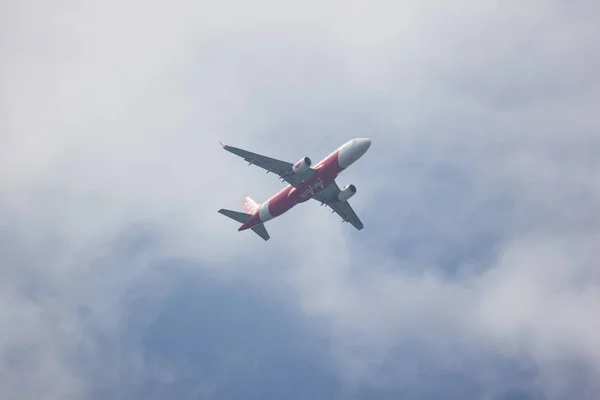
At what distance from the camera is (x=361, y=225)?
342 ft

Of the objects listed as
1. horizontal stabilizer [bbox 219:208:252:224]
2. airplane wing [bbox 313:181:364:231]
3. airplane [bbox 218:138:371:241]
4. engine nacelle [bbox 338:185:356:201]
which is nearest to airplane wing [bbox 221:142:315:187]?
airplane [bbox 218:138:371:241]

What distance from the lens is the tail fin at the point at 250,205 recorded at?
105 m

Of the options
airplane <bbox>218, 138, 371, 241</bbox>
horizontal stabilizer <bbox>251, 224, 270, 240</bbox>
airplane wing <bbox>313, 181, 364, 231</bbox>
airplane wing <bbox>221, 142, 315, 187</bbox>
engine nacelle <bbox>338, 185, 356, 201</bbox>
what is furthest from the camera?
horizontal stabilizer <bbox>251, 224, 270, 240</bbox>

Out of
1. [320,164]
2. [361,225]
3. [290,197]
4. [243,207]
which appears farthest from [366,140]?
[243,207]

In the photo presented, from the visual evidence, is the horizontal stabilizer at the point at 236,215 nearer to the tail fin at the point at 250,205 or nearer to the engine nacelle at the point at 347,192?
the tail fin at the point at 250,205

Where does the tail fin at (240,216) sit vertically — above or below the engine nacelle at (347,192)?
below

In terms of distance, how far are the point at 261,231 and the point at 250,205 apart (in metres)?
6.73

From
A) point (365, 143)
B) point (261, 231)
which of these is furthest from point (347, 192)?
point (261, 231)

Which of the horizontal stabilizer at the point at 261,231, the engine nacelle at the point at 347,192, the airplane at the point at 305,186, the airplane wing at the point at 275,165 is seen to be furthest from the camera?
the horizontal stabilizer at the point at 261,231

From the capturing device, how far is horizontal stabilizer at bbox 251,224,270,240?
101688 millimetres

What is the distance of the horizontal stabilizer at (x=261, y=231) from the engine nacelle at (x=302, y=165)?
17.0 metres

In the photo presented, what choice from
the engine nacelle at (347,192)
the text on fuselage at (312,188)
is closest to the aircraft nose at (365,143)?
the text on fuselage at (312,188)

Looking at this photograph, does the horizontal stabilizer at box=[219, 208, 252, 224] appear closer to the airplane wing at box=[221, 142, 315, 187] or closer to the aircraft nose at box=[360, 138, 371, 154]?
the airplane wing at box=[221, 142, 315, 187]

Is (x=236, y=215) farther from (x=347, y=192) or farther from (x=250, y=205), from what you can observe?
(x=347, y=192)
